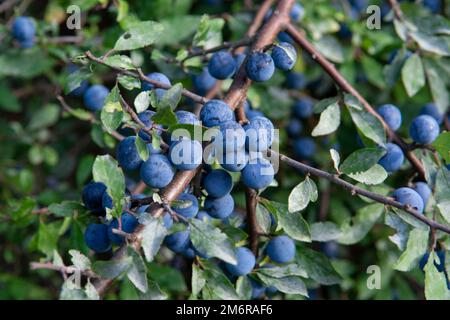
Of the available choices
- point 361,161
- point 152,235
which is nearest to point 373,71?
point 361,161

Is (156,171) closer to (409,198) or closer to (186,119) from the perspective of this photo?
(186,119)

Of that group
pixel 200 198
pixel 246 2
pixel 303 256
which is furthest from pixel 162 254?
pixel 246 2

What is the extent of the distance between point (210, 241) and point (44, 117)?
53.2 inches

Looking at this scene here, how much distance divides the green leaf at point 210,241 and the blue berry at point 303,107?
3.52 feet

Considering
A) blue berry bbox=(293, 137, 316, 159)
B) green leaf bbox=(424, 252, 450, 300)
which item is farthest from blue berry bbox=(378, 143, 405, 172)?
blue berry bbox=(293, 137, 316, 159)

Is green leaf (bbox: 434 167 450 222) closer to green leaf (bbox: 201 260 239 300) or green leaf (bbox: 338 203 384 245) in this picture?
green leaf (bbox: 338 203 384 245)

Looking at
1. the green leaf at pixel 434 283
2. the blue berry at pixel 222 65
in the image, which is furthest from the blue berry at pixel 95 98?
the green leaf at pixel 434 283

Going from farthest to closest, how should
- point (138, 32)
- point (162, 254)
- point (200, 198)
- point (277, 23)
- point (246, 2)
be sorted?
point (246, 2) < point (162, 254) < point (277, 23) < point (138, 32) < point (200, 198)

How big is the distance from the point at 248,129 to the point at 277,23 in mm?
465

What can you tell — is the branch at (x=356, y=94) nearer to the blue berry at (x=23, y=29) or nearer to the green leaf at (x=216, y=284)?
the green leaf at (x=216, y=284)

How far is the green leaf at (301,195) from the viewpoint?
1.12 meters

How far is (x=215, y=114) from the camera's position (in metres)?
1.10

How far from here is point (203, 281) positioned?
47.9 inches
